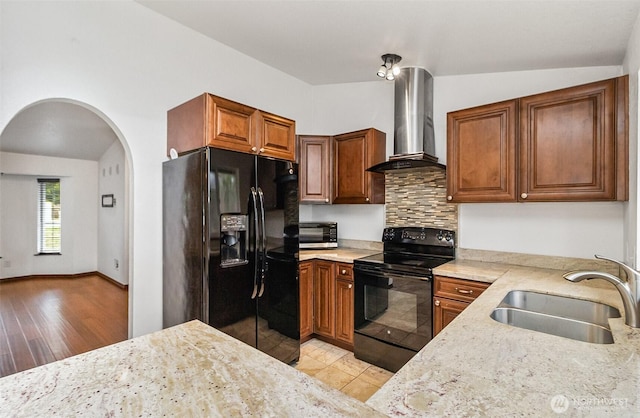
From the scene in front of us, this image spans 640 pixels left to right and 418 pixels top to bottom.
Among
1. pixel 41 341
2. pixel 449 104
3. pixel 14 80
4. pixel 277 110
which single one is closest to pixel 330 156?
pixel 277 110

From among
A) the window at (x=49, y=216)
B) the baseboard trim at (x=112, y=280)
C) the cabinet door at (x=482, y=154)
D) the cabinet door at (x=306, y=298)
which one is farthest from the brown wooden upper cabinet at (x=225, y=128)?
the window at (x=49, y=216)

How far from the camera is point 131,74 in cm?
239

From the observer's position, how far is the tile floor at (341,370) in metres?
2.50


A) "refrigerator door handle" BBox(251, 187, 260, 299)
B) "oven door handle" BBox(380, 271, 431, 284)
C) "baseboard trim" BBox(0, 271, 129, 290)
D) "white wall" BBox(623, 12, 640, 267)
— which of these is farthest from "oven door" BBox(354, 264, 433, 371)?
"baseboard trim" BBox(0, 271, 129, 290)

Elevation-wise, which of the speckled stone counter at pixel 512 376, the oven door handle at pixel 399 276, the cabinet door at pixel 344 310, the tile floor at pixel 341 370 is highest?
the speckled stone counter at pixel 512 376

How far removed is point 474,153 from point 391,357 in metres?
1.82

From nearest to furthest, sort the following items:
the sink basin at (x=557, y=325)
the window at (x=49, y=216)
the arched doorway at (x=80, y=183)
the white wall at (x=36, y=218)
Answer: the sink basin at (x=557, y=325), the arched doorway at (x=80, y=183), the white wall at (x=36, y=218), the window at (x=49, y=216)

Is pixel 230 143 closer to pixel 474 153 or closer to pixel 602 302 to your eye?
pixel 474 153

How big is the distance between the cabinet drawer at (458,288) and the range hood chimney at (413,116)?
1.10 metres

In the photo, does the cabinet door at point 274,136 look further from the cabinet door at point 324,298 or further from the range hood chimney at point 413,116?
the cabinet door at point 324,298

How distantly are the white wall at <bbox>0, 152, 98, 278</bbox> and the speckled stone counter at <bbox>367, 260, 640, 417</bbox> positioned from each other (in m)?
7.63

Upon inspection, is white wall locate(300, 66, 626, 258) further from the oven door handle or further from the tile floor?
the tile floor

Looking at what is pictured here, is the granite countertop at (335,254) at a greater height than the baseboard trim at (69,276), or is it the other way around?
the granite countertop at (335,254)

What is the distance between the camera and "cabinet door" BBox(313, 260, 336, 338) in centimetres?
311
